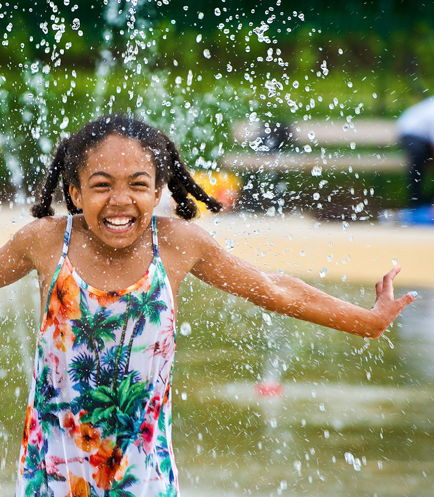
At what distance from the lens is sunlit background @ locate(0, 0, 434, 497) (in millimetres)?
4578

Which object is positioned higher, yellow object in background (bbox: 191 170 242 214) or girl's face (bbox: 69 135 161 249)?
girl's face (bbox: 69 135 161 249)

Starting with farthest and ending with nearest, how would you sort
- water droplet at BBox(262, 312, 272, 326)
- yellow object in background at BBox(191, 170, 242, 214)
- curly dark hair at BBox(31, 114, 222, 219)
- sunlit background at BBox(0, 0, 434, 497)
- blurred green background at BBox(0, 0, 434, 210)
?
1. blurred green background at BBox(0, 0, 434, 210)
2. yellow object in background at BBox(191, 170, 242, 214)
3. water droplet at BBox(262, 312, 272, 326)
4. sunlit background at BBox(0, 0, 434, 497)
5. curly dark hair at BBox(31, 114, 222, 219)

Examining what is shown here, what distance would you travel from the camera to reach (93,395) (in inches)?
78.6

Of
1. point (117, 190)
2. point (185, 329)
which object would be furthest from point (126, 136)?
point (185, 329)

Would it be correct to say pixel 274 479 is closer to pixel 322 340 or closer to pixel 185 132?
pixel 322 340

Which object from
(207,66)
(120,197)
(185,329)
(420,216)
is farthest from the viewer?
(207,66)

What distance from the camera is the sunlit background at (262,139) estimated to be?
15.0ft

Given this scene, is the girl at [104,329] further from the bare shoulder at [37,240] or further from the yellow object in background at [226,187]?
the yellow object in background at [226,187]

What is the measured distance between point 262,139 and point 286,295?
990cm

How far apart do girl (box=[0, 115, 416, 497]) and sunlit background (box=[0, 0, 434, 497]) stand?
1.85 metres

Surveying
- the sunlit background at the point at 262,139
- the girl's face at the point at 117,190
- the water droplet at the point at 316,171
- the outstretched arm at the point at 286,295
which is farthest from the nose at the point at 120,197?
the water droplet at the point at 316,171

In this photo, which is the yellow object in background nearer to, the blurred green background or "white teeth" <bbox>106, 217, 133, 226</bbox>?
the blurred green background

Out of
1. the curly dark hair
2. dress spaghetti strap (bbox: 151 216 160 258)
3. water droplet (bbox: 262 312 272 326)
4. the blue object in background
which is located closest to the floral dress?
dress spaghetti strap (bbox: 151 216 160 258)

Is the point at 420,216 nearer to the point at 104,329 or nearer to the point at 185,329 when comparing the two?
the point at 185,329
